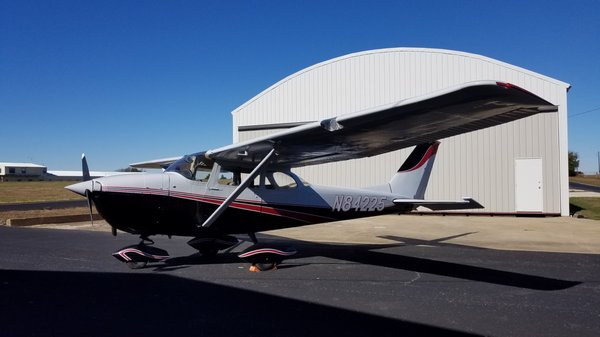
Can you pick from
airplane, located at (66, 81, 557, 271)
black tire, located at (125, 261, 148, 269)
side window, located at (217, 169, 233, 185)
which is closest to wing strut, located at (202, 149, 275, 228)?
airplane, located at (66, 81, 557, 271)

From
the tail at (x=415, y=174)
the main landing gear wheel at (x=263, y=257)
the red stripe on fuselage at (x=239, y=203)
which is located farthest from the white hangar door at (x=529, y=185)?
the main landing gear wheel at (x=263, y=257)

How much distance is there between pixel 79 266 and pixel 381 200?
627 cm

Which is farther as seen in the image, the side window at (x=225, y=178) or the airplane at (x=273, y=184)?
the side window at (x=225, y=178)

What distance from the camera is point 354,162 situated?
19641 mm

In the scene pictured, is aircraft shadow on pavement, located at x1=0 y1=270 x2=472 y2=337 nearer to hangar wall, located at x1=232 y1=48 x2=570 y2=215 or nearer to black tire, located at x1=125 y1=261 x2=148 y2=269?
black tire, located at x1=125 y1=261 x2=148 y2=269

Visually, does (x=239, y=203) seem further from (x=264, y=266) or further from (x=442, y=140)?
(x=442, y=140)

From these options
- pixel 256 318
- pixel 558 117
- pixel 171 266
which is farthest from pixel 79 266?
pixel 558 117

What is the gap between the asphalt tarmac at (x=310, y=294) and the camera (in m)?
4.47

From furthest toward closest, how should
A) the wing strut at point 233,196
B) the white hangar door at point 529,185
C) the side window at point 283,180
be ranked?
the white hangar door at point 529,185 → the side window at point 283,180 → the wing strut at point 233,196

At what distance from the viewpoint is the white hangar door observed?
17094 mm

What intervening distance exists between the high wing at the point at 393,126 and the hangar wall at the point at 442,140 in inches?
425

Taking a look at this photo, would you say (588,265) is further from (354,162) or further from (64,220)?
(64,220)

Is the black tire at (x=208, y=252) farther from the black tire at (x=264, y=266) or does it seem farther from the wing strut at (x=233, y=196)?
the black tire at (x=264, y=266)

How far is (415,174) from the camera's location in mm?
10148
